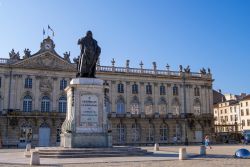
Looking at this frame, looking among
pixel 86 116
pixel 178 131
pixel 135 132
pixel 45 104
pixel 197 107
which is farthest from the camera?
pixel 197 107

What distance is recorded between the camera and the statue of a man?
70.2 ft

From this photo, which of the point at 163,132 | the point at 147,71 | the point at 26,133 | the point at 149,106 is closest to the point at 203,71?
the point at 147,71

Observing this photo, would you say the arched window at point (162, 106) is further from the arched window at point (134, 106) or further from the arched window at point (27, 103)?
the arched window at point (27, 103)

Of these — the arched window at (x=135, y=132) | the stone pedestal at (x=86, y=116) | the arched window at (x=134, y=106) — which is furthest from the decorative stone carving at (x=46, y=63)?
the stone pedestal at (x=86, y=116)

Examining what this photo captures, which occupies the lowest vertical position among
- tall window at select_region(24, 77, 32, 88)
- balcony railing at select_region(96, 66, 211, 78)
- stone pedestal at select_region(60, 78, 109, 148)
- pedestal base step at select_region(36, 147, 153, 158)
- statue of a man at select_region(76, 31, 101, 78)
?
pedestal base step at select_region(36, 147, 153, 158)

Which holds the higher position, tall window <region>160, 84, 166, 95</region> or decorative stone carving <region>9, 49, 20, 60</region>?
decorative stone carving <region>9, 49, 20, 60</region>

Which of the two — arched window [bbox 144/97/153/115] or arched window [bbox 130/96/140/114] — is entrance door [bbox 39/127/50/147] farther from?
arched window [bbox 144/97/153/115]

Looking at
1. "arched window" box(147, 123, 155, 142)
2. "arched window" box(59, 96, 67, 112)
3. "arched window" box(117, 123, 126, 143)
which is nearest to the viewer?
"arched window" box(59, 96, 67, 112)

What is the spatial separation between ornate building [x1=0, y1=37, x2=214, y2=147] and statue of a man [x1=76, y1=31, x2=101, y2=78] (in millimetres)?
A: 24455

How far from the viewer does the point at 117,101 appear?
5356 centimetres

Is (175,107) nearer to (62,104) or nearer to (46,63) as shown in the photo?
(62,104)

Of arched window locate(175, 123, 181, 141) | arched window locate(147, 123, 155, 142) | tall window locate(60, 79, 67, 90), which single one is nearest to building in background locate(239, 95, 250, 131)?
arched window locate(175, 123, 181, 141)

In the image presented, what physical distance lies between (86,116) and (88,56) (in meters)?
3.62

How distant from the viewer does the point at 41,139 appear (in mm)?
48094
